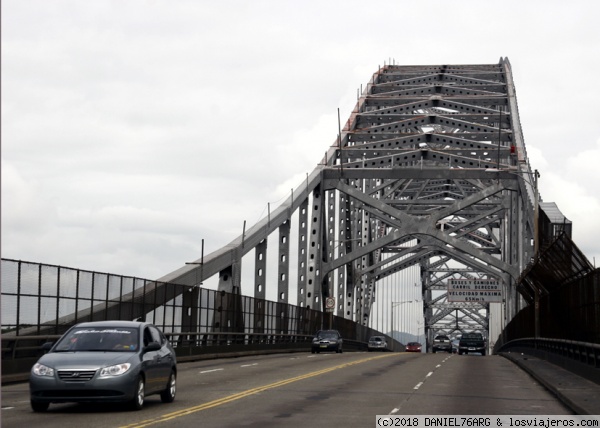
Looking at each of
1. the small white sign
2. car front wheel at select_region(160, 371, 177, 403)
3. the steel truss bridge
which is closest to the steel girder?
the steel truss bridge

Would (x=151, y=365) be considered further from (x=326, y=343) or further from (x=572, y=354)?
(x=326, y=343)

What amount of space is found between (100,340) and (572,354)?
16.6m

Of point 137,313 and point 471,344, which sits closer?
point 137,313

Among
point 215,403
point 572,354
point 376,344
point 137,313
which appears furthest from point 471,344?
point 215,403

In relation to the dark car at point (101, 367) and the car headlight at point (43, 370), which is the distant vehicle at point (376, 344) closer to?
the dark car at point (101, 367)

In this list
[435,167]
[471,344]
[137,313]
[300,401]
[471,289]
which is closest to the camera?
[300,401]

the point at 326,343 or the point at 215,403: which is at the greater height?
the point at 326,343

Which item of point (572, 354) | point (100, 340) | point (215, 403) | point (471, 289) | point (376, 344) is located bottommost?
point (215, 403)

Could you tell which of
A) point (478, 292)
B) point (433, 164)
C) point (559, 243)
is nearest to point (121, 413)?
point (559, 243)

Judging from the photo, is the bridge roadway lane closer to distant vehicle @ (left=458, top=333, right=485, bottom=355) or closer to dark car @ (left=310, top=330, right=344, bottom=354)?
dark car @ (left=310, top=330, right=344, bottom=354)

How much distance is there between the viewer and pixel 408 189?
10381 centimetres

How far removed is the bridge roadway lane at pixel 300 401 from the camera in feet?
50.9

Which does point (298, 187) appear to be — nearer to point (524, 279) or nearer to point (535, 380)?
point (524, 279)

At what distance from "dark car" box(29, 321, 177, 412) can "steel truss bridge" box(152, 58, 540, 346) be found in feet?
103
